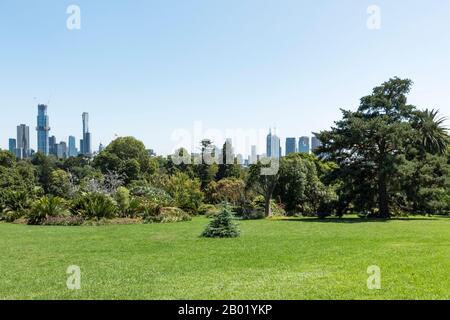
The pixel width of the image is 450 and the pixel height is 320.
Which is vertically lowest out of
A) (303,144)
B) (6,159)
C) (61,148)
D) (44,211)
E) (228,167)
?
(44,211)

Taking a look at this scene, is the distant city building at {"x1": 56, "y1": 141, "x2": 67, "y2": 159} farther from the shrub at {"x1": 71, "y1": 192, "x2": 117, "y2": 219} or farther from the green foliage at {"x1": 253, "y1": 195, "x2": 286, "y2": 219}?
the shrub at {"x1": 71, "y1": 192, "x2": 117, "y2": 219}

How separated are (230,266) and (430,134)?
21.2 meters

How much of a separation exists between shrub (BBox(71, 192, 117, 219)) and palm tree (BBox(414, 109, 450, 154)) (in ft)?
56.2

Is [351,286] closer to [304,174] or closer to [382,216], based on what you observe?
[382,216]

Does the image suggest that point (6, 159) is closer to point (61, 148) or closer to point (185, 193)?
point (185, 193)

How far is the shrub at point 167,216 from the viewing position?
2217 cm

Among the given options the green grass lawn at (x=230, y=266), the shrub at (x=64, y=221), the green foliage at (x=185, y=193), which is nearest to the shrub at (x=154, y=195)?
the green foliage at (x=185, y=193)

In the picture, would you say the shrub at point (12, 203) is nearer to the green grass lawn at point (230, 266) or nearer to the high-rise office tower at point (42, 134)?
the green grass lawn at point (230, 266)

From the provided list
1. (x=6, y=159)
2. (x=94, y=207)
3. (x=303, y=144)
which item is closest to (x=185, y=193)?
(x=94, y=207)

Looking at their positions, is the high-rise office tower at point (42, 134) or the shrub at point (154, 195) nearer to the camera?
the shrub at point (154, 195)

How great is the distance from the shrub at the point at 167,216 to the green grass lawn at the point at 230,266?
7.49m

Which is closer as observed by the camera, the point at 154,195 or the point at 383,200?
the point at 383,200

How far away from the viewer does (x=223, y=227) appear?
14.7 metres

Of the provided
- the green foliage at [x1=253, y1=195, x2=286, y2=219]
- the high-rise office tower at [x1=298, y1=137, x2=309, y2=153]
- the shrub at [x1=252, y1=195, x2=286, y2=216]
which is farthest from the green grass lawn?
the high-rise office tower at [x1=298, y1=137, x2=309, y2=153]
